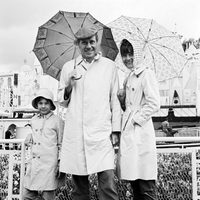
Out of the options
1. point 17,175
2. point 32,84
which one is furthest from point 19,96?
point 17,175

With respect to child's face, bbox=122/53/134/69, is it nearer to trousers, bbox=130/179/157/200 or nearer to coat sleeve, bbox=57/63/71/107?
coat sleeve, bbox=57/63/71/107

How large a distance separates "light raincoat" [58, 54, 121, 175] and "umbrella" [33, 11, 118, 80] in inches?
16.5

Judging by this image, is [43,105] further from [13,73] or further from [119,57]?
[13,73]

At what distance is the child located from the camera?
3.55m

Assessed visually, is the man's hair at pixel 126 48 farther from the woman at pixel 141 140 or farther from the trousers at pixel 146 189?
the trousers at pixel 146 189

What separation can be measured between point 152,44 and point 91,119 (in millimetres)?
1163

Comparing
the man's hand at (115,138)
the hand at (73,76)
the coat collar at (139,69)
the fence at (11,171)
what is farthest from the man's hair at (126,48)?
the fence at (11,171)

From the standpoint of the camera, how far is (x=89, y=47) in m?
3.22

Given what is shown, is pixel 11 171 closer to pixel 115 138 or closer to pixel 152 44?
pixel 115 138

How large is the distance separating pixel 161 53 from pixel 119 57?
460 millimetres

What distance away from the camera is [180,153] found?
13.8 feet

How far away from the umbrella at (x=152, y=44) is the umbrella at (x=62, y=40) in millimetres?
123

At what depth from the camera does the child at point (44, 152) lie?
355 centimetres

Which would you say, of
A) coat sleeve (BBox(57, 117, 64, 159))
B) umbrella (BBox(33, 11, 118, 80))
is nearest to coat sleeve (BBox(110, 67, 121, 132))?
umbrella (BBox(33, 11, 118, 80))
